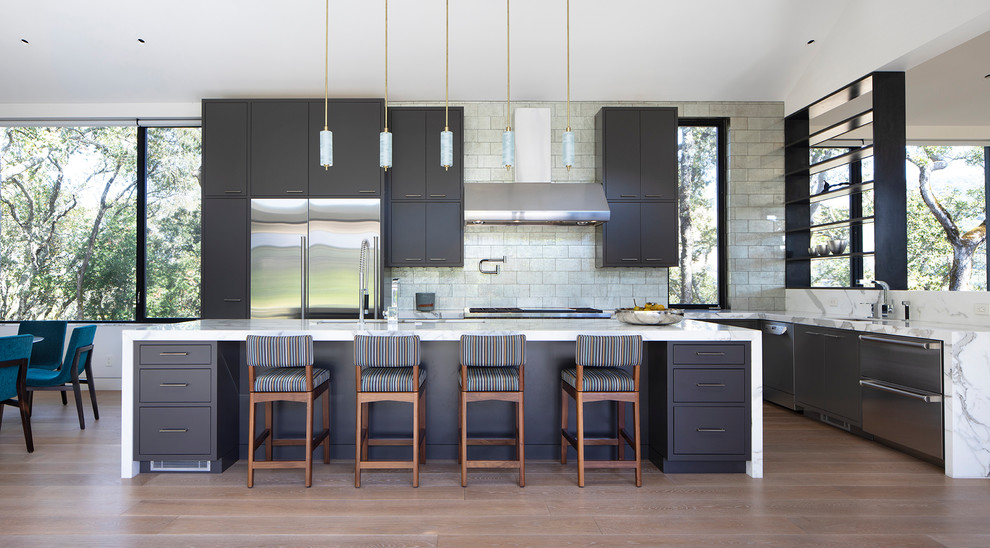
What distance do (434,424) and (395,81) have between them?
11.6 feet

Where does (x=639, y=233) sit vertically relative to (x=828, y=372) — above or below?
above

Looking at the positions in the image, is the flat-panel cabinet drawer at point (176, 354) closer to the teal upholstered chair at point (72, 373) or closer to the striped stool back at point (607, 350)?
the teal upholstered chair at point (72, 373)

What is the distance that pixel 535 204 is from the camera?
5.16 m

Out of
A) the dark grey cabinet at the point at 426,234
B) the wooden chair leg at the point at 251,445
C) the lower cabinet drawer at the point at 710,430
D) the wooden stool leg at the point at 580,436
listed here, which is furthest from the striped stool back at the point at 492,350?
the dark grey cabinet at the point at 426,234

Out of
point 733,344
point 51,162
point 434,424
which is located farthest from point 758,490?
point 51,162

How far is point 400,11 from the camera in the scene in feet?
15.4

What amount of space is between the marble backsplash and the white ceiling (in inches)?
71.3

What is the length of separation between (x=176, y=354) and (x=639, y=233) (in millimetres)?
4153

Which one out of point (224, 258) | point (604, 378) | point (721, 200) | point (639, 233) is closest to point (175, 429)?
point (224, 258)

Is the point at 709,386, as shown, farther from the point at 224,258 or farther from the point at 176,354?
the point at 224,258

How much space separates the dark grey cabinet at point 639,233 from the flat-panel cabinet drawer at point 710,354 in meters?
2.34

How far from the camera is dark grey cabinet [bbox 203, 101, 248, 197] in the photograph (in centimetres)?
523

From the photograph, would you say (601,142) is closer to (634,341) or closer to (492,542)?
(634,341)

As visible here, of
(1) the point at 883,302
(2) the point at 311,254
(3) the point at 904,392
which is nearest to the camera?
(3) the point at 904,392
